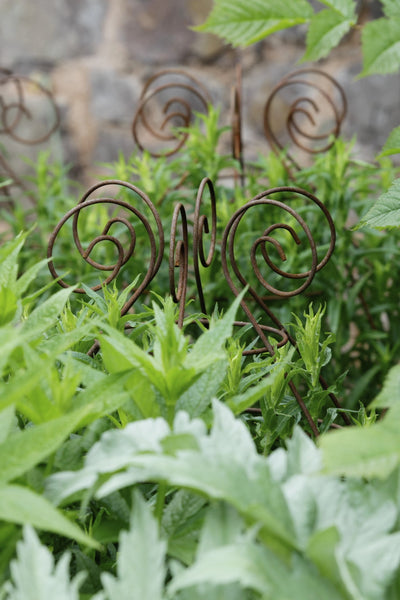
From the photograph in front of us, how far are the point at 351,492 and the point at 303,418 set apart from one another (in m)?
0.26

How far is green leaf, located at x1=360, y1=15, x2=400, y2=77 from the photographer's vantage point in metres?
0.83

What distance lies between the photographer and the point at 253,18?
0.91 meters

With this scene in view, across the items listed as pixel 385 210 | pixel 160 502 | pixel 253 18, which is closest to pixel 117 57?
pixel 253 18

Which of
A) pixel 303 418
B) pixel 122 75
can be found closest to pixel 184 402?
pixel 303 418

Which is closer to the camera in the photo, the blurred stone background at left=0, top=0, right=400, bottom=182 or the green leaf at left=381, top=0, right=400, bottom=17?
the green leaf at left=381, top=0, right=400, bottom=17

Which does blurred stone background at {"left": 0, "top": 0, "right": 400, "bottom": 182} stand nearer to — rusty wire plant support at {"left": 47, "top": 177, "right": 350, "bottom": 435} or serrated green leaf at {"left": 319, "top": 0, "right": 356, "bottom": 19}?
serrated green leaf at {"left": 319, "top": 0, "right": 356, "bottom": 19}

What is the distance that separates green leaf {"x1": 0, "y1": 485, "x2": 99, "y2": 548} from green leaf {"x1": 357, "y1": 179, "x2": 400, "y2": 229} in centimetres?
45

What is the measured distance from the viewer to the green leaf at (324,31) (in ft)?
2.88

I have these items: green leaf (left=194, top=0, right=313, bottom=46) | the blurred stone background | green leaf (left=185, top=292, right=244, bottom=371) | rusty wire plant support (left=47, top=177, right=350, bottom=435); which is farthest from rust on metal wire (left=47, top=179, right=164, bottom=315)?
the blurred stone background

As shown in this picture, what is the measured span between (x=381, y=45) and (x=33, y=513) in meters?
0.75

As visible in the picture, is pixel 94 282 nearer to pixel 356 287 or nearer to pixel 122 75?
pixel 356 287

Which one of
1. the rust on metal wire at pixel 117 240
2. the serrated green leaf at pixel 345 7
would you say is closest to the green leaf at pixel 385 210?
the rust on metal wire at pixel 117 240

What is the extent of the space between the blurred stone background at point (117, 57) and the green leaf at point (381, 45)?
4.02ft

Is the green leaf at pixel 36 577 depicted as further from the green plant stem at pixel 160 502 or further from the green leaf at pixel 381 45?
the green leaf at pixel 381 45
